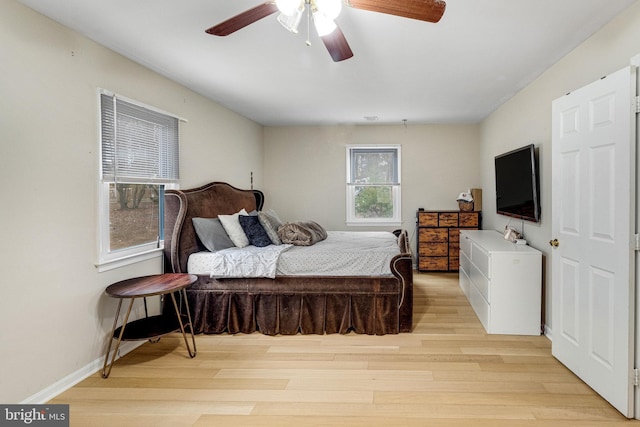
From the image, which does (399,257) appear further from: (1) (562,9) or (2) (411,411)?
(1) (562,9)

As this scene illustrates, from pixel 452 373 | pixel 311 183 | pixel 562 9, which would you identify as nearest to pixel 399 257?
pixel 452 373

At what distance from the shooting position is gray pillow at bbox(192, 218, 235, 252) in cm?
346

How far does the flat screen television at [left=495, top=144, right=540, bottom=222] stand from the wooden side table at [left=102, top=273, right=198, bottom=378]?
128 inches

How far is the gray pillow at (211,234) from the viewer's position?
136 inches

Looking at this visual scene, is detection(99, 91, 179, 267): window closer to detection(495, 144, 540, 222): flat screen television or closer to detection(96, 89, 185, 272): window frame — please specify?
detection(96, 89, 185, 272): window frame

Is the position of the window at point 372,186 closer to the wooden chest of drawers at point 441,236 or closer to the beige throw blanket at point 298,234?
the wooden chest of drawers at point 441,236

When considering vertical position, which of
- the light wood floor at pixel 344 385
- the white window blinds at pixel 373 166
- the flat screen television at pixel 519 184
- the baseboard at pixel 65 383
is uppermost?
the white window blinds at pixel 373 166

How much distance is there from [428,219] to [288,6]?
4584mm

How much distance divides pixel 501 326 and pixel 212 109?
13.0ft

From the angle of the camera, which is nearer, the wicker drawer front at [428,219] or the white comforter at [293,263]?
the white comforter at [293,263]

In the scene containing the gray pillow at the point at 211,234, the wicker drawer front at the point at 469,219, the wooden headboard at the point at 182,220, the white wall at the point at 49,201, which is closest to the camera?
the white wall at the point at 49,201

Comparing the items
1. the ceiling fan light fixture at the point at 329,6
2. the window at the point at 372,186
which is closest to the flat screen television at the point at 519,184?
the window at the point at 372,186

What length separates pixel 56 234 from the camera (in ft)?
7.45

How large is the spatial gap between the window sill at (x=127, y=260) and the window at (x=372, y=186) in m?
3.52
